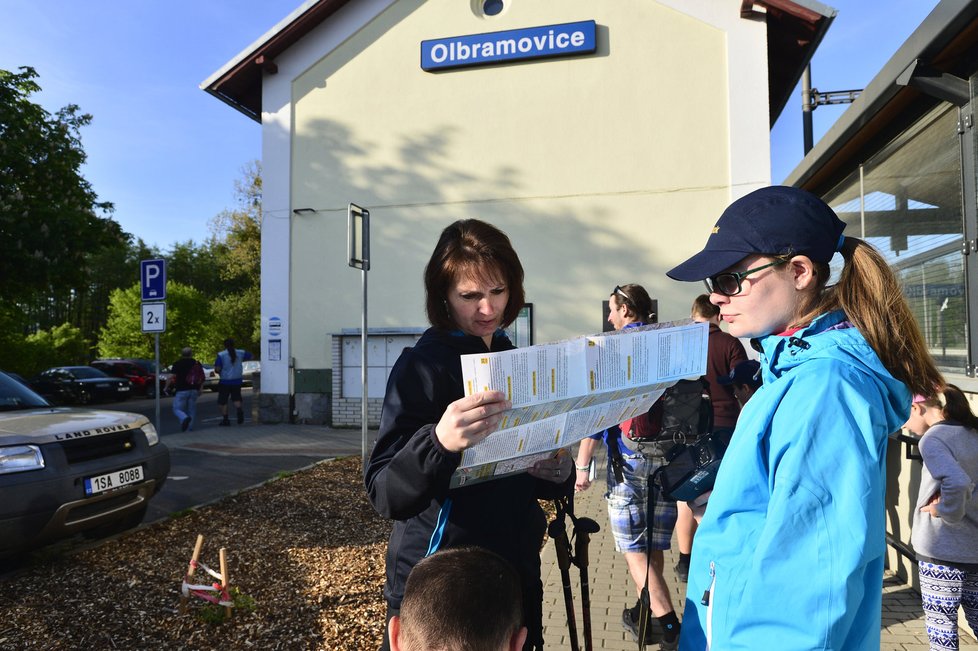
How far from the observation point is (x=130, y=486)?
5.40 meters

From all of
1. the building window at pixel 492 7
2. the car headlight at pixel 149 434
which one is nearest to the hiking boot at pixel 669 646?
the car headlight at pixel 149 434

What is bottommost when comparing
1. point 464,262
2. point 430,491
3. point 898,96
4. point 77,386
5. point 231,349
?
point 77,386

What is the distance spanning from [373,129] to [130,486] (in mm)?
10786

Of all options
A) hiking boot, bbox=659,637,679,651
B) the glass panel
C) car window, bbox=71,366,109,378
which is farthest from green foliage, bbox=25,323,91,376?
the glass panel

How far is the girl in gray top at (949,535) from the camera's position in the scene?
293 cm

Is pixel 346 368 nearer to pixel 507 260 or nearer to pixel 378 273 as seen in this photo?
pixel 378 273

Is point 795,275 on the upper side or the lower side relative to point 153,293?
lower

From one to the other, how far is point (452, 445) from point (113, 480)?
4.89 meters

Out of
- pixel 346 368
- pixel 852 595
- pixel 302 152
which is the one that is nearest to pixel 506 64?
pixel 302 152

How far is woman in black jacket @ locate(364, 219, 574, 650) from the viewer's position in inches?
61.6

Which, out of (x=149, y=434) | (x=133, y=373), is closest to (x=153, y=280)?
(x=149, y=434)

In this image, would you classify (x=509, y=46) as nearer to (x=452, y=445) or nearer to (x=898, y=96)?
(x=898, y=96)

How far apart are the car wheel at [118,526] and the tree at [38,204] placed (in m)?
13.9

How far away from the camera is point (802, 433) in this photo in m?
1.23
